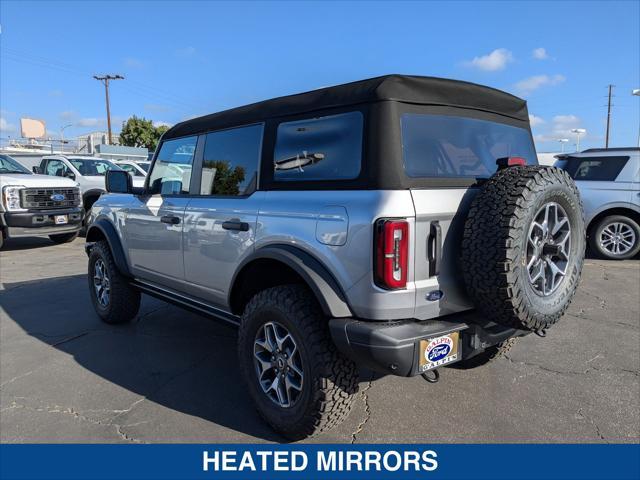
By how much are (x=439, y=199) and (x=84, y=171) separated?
1242 centimetres

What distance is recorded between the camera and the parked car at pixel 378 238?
7.39 feet

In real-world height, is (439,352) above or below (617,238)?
above

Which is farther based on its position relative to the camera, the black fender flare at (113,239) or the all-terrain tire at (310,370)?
the black fender flare at (113,239)

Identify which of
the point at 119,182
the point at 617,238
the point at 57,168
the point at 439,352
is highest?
the point at 57,168

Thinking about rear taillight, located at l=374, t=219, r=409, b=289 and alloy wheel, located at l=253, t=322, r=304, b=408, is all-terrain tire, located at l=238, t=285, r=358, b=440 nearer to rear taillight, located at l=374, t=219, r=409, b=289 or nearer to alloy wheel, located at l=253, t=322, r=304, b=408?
alloy wheel, located at l=253, t=322, r=304, b=408

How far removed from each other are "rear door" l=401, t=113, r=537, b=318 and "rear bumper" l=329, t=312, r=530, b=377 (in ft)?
0.33

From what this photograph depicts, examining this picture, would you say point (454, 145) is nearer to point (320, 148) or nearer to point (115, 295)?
point (320, 148)

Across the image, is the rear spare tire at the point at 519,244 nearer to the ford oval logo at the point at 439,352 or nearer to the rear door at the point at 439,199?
the rear door at the point at 439,199

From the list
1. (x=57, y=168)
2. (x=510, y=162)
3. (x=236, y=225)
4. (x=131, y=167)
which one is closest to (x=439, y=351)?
(x=510, y=162)

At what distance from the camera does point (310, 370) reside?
2.45m

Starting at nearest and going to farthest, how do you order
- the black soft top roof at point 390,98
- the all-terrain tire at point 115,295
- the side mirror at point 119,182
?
the black soft top roof at point 390,98, the side mirror at point 119,182, the all-terrain tire at point 115,295

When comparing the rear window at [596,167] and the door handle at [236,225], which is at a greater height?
the rear window at [596,167]

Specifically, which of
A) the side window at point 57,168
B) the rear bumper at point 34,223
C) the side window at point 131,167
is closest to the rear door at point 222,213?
the rear bumper at point 34,223

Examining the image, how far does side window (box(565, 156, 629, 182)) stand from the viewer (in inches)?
314
